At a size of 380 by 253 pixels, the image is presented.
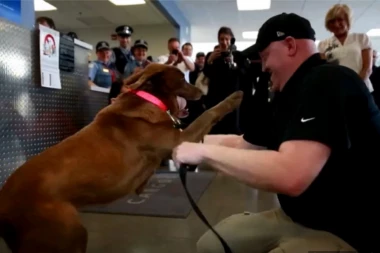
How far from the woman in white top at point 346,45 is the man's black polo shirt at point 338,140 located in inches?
96.1

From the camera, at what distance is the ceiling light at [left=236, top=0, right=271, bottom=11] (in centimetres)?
879

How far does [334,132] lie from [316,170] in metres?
0.12

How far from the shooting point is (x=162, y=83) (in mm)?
2020

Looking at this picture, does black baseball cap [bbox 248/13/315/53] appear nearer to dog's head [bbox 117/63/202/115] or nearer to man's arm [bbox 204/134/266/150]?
man's arm [bbox 204/134/266/150]

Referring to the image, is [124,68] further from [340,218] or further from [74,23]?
[74,23]

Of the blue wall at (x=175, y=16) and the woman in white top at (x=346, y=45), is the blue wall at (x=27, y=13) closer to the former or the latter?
the woman in white top at (x=346, y=45)

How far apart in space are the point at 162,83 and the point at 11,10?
2052 mm

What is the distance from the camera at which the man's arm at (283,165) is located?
1.09m

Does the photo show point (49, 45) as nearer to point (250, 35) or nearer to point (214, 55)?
point (214, 55)

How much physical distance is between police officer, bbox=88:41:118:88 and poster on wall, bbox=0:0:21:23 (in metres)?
1.18

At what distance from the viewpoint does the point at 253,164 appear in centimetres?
113

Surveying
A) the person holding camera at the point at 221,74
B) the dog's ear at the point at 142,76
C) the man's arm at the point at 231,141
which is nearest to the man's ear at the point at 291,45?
the man's arm at the point at 231,141

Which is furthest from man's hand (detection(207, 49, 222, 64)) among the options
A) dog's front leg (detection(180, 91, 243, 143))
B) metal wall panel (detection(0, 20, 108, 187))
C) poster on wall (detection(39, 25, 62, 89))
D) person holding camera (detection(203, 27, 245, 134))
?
dog's front leg (detection(180, 91, 243, 143))

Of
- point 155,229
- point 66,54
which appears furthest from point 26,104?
point 155,229
